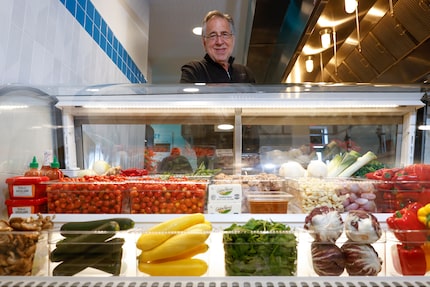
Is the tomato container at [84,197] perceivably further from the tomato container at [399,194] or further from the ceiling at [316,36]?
the ceiling at [316,36]

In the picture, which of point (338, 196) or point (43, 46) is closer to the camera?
point (338, 196)

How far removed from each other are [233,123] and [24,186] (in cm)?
89

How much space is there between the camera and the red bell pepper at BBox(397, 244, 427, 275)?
3.24 ft

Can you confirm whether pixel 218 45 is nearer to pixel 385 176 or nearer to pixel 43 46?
pixel 43 46

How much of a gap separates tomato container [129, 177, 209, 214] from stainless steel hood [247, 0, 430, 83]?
2.04m

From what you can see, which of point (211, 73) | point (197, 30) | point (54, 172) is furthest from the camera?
point (197, 30)

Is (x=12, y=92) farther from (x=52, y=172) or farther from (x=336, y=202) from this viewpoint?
(x=336, y=202)

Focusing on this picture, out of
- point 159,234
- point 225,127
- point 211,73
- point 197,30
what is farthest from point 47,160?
point 197,30

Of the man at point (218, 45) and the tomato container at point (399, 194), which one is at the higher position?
the man at point (218, 45)

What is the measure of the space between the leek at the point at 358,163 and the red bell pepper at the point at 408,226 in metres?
0.61

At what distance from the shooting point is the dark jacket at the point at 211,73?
2.40 meters

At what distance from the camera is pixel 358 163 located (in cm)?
177

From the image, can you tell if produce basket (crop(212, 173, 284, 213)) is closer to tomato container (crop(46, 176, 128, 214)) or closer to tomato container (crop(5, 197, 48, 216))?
tomato container (crop(46, 176, 128, 214))

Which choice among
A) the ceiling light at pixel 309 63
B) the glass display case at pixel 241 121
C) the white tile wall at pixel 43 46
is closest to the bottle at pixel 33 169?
the glass display case at pixel 241 121
